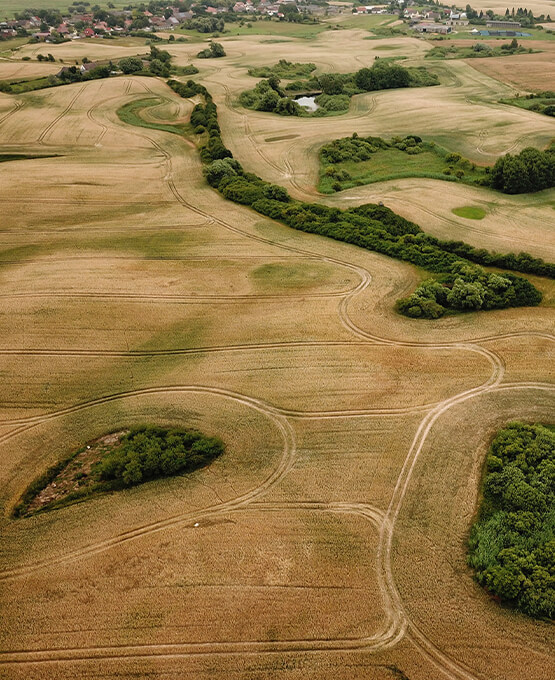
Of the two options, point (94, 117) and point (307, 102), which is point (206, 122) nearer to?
point (94, 117)

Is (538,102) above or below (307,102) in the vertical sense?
below

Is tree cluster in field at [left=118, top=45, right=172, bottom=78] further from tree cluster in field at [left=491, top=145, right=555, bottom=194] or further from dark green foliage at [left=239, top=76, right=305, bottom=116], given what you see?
tree cluster in field at [left=491, top=145, right=555, bottom=194]

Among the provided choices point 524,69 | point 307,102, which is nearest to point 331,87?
point 307,102

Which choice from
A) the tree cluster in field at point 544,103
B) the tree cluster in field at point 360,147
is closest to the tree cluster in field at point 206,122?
the tree cluster in field at point 360,147

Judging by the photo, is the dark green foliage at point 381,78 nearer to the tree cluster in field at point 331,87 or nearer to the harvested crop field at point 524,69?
the tree cluster in field at point 331,87

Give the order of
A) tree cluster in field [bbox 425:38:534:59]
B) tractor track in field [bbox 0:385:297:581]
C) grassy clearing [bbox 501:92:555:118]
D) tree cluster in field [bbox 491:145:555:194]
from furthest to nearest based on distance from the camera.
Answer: tree cluster in field [bbox 425:38:534:59], grassy clearing [bbox 501:92:555:118], tree cluster in field [bbox 491:145:555:194], tractor track in field [bbox 0:385:297:581]

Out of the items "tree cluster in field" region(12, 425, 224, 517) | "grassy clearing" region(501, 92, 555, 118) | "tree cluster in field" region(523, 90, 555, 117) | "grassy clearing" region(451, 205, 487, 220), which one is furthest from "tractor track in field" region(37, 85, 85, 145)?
"tree cluster in field" region(523, 90, 555, 117)
